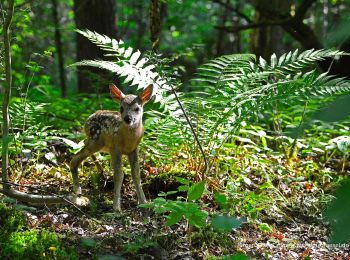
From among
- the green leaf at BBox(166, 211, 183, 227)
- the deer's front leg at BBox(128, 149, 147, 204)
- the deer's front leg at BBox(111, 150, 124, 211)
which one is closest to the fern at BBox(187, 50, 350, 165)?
the deer's front leg at BBox(128, 149, 147, 204)

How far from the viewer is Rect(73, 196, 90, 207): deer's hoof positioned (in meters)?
5.04

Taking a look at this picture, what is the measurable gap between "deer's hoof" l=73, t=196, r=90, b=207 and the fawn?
34 cm

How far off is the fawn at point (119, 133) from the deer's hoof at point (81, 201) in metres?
0.34

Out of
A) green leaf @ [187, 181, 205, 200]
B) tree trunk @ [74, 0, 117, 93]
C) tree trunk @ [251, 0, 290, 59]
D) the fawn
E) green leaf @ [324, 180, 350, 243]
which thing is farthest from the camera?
tree trunk @ [251, 0, 290, 59]

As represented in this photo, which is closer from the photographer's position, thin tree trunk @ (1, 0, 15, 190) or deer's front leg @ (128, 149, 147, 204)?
thin tree trunk @ (1, 0, 15, 190)

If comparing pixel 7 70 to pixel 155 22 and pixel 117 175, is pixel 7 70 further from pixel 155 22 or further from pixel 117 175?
pixel 155 22

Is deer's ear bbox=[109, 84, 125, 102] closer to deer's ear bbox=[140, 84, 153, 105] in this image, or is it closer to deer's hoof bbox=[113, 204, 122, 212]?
deer's ear bbox=[140, 84, 153, 105]

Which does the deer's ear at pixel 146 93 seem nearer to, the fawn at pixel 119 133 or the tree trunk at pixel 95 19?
the fawn at pixel 119 133

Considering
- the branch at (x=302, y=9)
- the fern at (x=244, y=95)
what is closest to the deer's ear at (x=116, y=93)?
the fern at (x=244, y=95)

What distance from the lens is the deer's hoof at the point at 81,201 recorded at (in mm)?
5045

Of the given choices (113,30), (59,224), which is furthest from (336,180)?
(113,30)

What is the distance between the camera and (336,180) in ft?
21.0

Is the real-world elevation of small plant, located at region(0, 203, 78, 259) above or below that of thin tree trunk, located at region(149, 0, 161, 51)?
below

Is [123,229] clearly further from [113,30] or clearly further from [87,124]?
[113,30]
